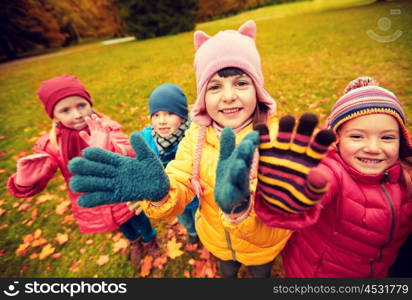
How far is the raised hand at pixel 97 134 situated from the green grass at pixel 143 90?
165cm

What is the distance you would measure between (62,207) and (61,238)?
2.13 ft

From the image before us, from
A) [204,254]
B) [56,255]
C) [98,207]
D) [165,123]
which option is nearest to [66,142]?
[98,207]

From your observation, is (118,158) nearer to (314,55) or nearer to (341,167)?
(341,167)

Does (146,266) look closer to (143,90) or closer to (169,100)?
(169,100)

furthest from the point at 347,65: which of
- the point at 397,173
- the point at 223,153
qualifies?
the point at 223,153

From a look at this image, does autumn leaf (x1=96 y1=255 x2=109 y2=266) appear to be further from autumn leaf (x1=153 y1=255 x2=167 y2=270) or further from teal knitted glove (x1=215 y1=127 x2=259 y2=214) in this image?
teal knitted glove (x1=215 y1=127 x2=259 y2=214)

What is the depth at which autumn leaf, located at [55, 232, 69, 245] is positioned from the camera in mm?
3122

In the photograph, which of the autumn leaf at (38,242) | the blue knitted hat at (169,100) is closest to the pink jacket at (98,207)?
the blue knitted hat at (169,100)

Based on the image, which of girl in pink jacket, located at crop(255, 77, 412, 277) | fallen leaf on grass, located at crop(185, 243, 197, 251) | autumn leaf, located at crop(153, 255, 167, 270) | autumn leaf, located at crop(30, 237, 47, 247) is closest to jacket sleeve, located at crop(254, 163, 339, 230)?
girl in pink jacket, located at crop(255, 77, 412, 277)

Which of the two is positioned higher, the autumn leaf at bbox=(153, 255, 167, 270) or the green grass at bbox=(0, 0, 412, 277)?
the green grass at bbox=(0, 0, 412, 277)

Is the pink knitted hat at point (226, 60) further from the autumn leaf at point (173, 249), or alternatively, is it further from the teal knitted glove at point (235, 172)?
the autumn leaf at point (173, 249)

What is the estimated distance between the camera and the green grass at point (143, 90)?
2.91 meters

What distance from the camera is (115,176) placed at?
1.08 meters

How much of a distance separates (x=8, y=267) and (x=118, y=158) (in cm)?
321
